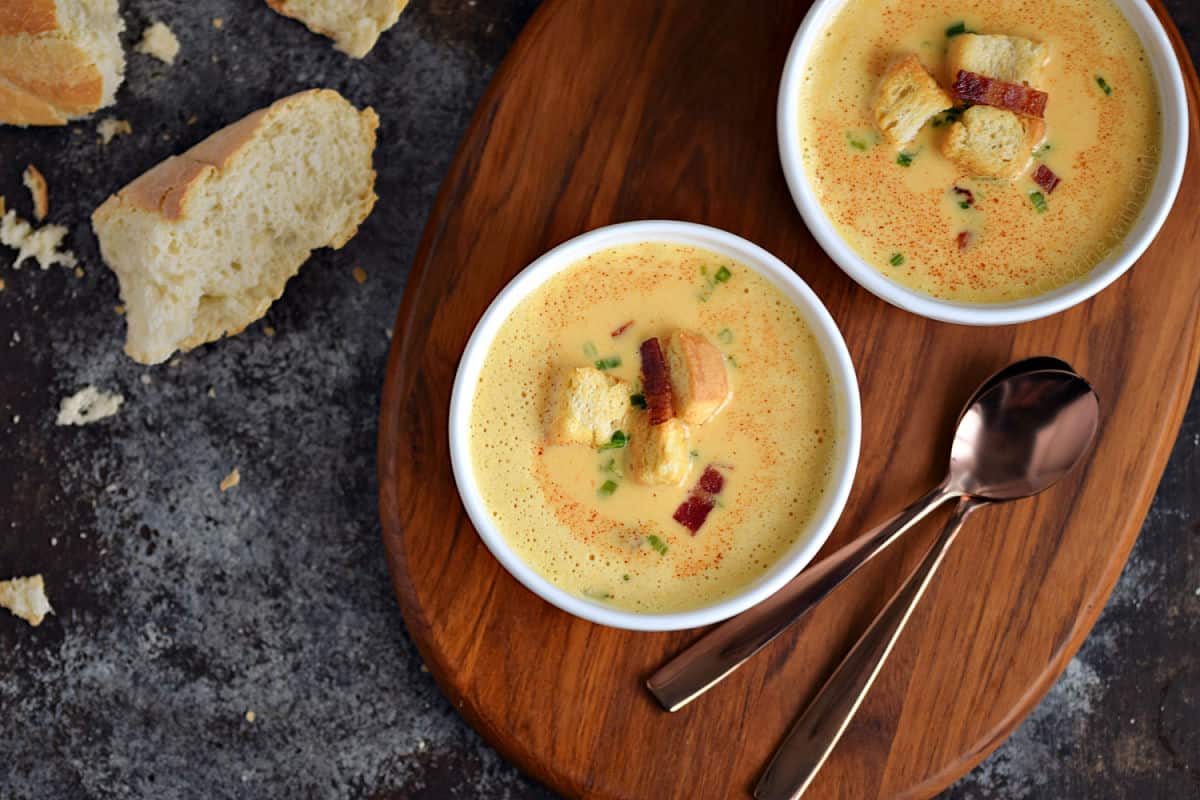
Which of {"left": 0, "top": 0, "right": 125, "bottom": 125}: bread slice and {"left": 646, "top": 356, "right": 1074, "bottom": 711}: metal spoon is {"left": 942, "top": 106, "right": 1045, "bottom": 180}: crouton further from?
{"left": 0, "top": 0, "right": 125, "bottom": 125}: bread slice

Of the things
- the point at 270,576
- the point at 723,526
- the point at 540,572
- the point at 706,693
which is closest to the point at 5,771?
the point at 270,576

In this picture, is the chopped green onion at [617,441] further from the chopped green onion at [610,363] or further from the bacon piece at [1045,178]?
the bacon piece at [1045,178]

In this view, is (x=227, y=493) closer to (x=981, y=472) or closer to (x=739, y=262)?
(x=739, y=262)

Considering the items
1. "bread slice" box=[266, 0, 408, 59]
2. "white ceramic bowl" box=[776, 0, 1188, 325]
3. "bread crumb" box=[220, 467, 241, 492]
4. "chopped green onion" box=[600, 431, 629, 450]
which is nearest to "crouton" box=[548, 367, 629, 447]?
"chopped green onion" box=[600, 431, 629, 450]

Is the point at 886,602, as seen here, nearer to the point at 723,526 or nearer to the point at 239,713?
the point at 723,526

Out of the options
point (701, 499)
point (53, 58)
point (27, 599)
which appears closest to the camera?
point (701, 499)

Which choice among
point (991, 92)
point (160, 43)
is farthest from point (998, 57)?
point (160, 43)
